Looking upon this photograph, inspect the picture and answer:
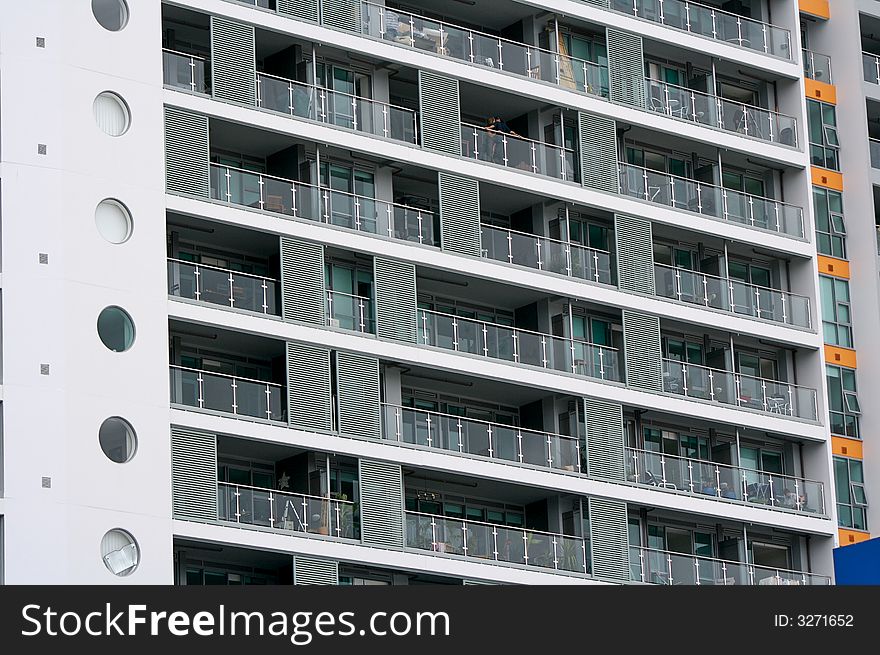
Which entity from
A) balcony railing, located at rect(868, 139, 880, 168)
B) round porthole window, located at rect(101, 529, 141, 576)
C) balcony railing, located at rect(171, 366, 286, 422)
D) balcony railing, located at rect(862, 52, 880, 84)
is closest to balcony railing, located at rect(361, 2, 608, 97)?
balcony railing, located at rect(868, 139, 880, 168)

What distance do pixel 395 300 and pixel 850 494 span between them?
16812 millimetres

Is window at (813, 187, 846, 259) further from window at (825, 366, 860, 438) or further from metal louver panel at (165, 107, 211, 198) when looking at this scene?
metal louver panel at (165, 107, 211, 198)

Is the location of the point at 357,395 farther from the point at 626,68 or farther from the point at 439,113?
the point at 626,68

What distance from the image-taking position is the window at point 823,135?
85500 mm

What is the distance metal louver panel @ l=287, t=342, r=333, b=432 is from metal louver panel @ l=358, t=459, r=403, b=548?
5.17 feet

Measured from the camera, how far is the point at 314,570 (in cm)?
6956

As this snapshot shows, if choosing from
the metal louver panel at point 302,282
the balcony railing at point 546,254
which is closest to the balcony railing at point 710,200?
the balcony railing at point 546,254

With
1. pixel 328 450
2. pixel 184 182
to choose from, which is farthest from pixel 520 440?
pixel 184 182

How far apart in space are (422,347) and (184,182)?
25.5 ft

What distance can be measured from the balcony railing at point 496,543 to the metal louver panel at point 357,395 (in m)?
2.54

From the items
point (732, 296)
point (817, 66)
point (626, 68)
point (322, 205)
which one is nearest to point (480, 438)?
point (322, 205)

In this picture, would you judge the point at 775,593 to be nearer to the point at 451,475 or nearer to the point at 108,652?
the point at 108,652

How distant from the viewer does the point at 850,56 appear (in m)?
86.6

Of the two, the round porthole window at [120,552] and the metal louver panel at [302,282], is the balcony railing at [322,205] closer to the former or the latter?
the metal louver panel at [302,282]
